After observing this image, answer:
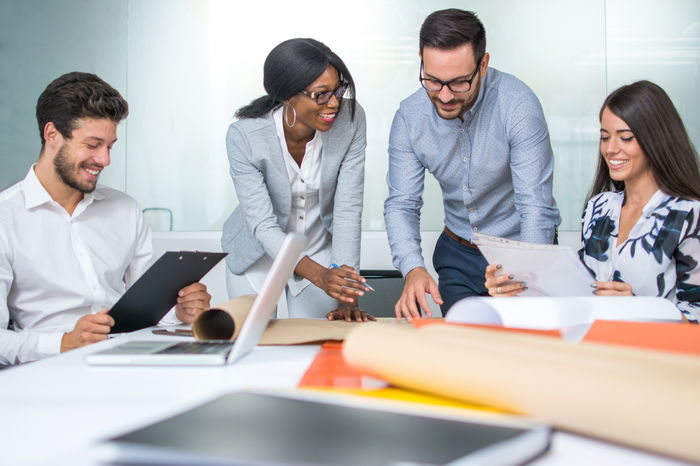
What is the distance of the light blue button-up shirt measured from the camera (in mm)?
2189

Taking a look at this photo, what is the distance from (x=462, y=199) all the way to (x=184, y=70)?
276 cm

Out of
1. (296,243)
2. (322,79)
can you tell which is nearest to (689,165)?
(322,79)

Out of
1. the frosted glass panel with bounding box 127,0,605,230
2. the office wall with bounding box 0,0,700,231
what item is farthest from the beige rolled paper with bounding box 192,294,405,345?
the office wall with bounding box 0,0,700,231

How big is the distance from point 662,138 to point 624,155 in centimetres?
11

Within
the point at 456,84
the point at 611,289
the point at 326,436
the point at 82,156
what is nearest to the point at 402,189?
the point at 456,84

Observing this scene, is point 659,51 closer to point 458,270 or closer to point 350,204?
point 458,270

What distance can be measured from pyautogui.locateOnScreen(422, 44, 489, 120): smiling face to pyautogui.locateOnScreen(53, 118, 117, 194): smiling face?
101 centimetres

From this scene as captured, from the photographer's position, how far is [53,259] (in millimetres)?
1968

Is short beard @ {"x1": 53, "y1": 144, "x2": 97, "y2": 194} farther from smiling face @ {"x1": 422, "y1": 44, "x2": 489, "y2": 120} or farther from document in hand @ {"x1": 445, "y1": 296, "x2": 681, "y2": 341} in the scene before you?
document in hand @ {"x1": 445, "y1": 296, "x2": 681, "y2": 341}

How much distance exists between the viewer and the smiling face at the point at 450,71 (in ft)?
6.77

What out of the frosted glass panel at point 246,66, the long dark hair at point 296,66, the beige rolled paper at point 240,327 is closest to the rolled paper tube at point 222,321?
the beige rolled paper at point 240,327

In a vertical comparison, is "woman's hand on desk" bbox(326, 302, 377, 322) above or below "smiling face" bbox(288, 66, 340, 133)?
below

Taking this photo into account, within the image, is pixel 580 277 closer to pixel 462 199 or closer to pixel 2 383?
pixel 462 199

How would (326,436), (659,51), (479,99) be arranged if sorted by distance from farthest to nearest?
(659,51), (479,99), (326,436)
